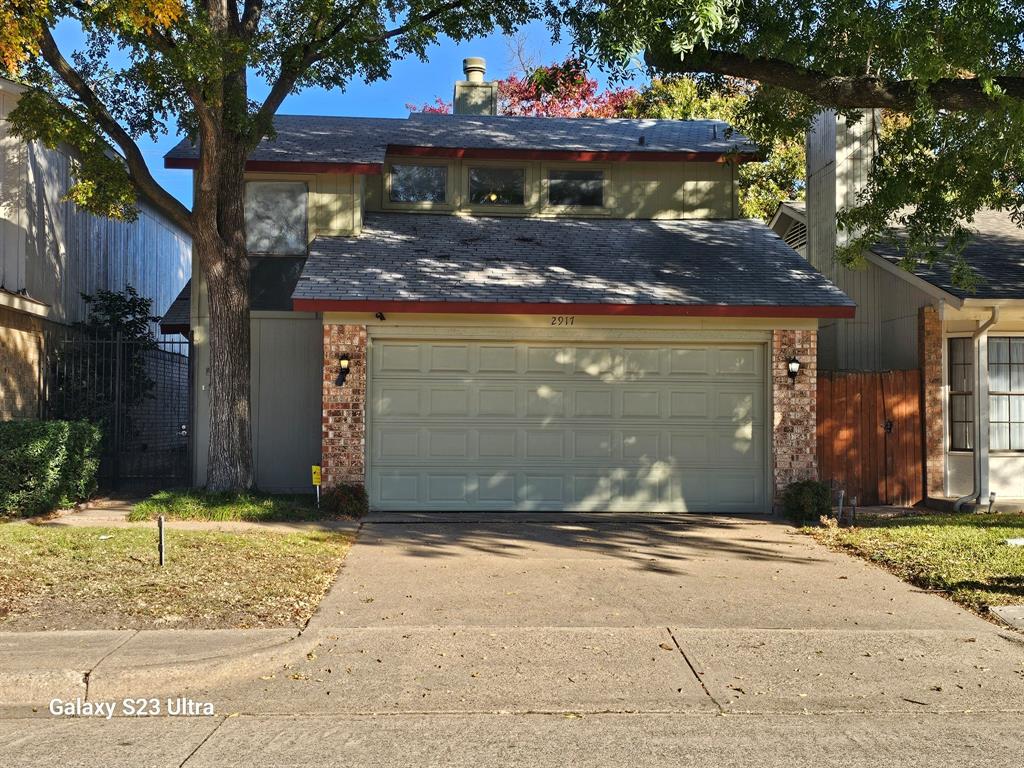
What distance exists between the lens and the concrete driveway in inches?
195

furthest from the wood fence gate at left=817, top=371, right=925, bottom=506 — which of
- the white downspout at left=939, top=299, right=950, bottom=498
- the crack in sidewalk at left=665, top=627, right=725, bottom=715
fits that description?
the crack in sidewalk at left=665, top=627, right=725, bottom=715

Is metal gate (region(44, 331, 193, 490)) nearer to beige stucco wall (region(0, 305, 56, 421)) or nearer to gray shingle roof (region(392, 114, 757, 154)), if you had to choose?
beige stucco wall (region(0, 305, 56, 421))

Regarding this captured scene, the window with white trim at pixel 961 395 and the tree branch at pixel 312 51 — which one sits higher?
the tree branch at pixel 312 51

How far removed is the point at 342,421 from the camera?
12.7 meters

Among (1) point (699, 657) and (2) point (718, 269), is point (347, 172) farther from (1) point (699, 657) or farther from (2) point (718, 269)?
(1) point (699, 657)

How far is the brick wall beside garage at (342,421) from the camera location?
12.7 metres

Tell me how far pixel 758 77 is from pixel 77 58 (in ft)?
30.1

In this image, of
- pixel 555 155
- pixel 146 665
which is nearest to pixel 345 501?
pixel 146 665

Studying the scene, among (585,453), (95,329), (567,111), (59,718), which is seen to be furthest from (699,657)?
(567,111)

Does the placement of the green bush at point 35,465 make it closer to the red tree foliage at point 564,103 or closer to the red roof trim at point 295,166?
the red roof trim at point 295,166

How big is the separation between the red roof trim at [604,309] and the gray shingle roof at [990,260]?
2.35 metres

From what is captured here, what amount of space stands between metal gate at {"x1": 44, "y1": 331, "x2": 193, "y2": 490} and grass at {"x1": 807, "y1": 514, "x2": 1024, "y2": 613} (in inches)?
384

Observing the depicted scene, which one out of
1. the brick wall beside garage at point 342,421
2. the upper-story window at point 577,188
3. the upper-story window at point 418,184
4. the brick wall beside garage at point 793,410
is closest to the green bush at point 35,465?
the brick wall beside garage at point 342,421

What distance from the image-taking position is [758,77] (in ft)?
36.3
